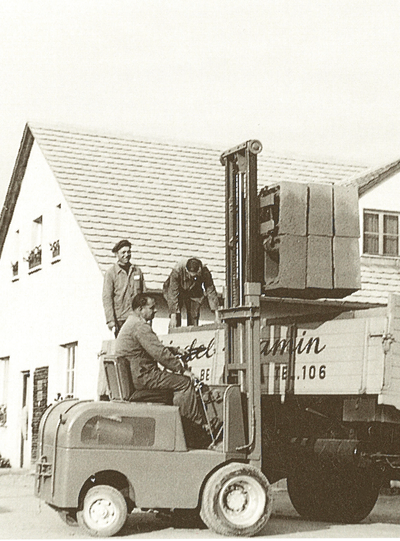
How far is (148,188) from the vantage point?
22.5 meters

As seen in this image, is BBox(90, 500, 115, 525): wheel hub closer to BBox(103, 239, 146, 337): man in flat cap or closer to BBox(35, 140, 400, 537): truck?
BBox(35, 140, 400, 537): truck

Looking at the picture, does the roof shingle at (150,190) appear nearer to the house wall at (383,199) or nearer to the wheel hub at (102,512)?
the house wall at (383,199)

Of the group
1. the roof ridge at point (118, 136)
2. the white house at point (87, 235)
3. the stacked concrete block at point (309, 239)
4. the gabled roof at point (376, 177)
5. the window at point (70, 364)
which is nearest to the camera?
the stacked concrete block at point (309, 239)

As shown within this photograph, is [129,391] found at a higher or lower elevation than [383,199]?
lower

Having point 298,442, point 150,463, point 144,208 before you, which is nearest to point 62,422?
point 150,463

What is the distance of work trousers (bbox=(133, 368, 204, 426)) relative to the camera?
994cm

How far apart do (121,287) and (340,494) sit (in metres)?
3.43

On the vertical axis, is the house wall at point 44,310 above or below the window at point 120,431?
above

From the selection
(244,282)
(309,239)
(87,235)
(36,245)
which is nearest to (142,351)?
(244,282)

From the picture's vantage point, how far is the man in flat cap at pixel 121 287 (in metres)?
12.9

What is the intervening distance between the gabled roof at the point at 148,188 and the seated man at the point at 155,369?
9242 millimetres

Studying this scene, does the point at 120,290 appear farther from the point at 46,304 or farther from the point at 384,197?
the point at 384,197

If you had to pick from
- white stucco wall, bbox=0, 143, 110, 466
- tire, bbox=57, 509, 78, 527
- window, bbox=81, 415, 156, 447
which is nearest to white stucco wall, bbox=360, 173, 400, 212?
white stucco wall, bbox=0, 143, 110, 466

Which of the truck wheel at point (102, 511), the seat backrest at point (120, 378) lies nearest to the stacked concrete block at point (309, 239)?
the seat backrest at point (120, 378)
